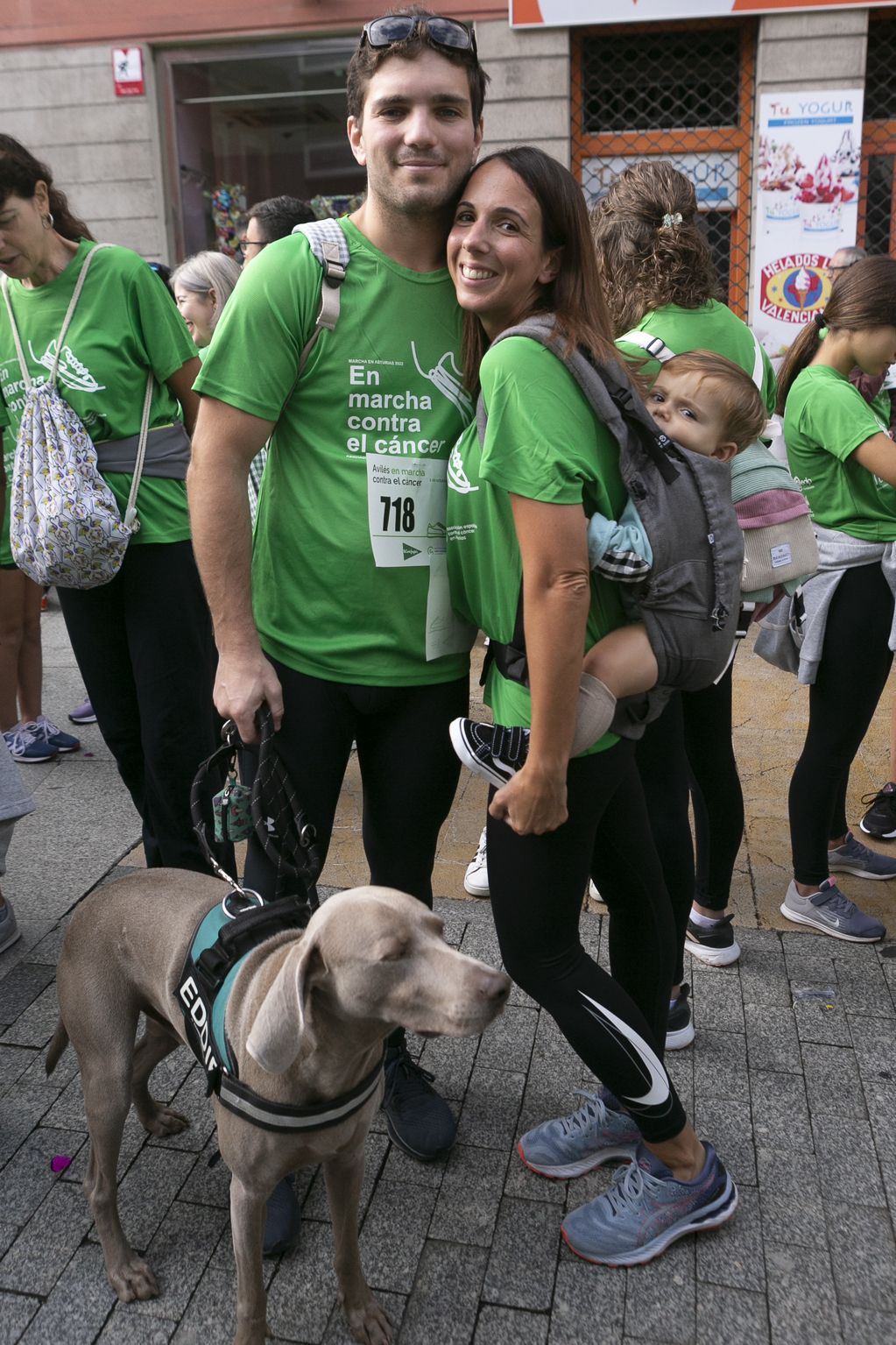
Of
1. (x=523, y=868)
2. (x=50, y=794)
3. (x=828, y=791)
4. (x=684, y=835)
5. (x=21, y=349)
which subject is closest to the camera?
(x=523, y=868)

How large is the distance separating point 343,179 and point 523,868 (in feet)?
30.7

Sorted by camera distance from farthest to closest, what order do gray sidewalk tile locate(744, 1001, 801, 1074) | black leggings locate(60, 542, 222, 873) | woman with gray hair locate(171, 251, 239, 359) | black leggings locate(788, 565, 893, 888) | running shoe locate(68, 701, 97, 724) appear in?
running shoe locate(68, 701, 97, 724) → woman with gray hair locate(171, 251, 239, 359) → black leggings locate(788, 565, 893, 888) → black leggings locate(60, 542, 222, 873) → gray sidewalk tile locate(744, 1001, 801, 1074)

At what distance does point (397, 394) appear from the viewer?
233cm

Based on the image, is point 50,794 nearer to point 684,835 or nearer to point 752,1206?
point 684,835

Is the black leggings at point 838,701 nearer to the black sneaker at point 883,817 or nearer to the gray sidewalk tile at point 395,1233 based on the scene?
the black sneaker at point 883,817

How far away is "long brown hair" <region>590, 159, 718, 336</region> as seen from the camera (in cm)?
294

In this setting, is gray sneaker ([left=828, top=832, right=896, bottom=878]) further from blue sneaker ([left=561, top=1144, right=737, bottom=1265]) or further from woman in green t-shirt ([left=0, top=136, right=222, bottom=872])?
woman in green t-shirt ([left=0, top=136, right=222, bottom=872])

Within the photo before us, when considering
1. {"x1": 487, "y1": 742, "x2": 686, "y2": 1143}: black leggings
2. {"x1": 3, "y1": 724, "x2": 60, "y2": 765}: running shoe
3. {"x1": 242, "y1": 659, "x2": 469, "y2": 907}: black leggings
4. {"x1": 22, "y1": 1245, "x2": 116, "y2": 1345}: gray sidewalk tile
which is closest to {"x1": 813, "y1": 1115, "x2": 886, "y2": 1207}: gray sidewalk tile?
{"x1": 487, "y1": 742, "x2": 686, "y2": 1143}: black leggings

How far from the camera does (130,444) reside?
135 inches

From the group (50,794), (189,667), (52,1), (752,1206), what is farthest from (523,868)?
(52,1)

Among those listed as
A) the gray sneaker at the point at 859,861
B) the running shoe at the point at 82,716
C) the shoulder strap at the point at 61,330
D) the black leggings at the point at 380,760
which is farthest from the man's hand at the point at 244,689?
the running shoe at the point at 82,716

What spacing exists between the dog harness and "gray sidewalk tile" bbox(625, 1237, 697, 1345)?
744 mm

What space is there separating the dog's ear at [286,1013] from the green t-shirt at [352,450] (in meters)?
A: 0.75

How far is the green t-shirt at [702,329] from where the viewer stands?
2.89 meters
